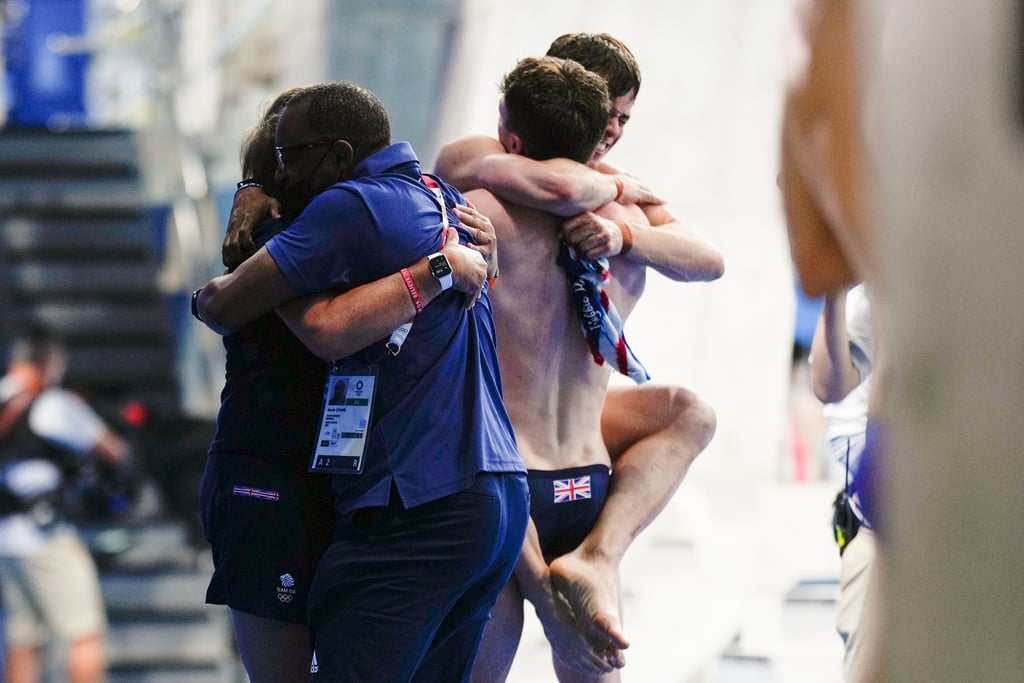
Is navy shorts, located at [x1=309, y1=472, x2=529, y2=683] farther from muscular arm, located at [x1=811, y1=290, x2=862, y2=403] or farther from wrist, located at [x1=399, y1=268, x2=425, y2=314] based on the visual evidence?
muscular arm, located at [x1=811, y1=290, x2=862, y2=403]

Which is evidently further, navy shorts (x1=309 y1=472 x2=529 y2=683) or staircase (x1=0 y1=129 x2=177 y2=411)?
staircase (x1=0 y1=129 x2=177 y2=411)

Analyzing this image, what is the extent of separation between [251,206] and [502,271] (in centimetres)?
59

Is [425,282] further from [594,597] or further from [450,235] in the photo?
[594,597]

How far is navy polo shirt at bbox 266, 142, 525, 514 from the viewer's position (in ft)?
7.06

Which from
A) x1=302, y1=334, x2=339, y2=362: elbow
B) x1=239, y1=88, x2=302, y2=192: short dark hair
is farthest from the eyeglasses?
x1=302, y1=334, x2=339, y2=362: elbow

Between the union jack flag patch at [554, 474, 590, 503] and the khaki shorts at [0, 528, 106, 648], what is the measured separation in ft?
16.7

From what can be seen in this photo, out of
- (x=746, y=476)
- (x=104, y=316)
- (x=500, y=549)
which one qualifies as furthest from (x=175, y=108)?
(x=500, y=549)

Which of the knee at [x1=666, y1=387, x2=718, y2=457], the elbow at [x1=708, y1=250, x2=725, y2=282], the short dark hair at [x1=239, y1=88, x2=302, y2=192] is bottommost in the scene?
the knee at [x1=666, y1=387, x2=718, y2=457]

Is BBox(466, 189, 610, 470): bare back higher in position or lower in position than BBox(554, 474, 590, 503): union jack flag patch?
higher

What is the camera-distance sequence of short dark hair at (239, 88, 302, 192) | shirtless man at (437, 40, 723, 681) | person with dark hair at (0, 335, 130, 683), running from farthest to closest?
person with dark hair at (0, 335, 130, 683), shirtless man at (437, 40, 723, 681), short dark hair at (239, 88, 302, 192)

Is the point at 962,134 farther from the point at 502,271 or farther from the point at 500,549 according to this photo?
the point at 502,271

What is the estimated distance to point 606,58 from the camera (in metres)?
2.81

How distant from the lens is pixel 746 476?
7312mm

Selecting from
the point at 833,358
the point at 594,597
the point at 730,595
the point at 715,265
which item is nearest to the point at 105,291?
the point at 730,595
